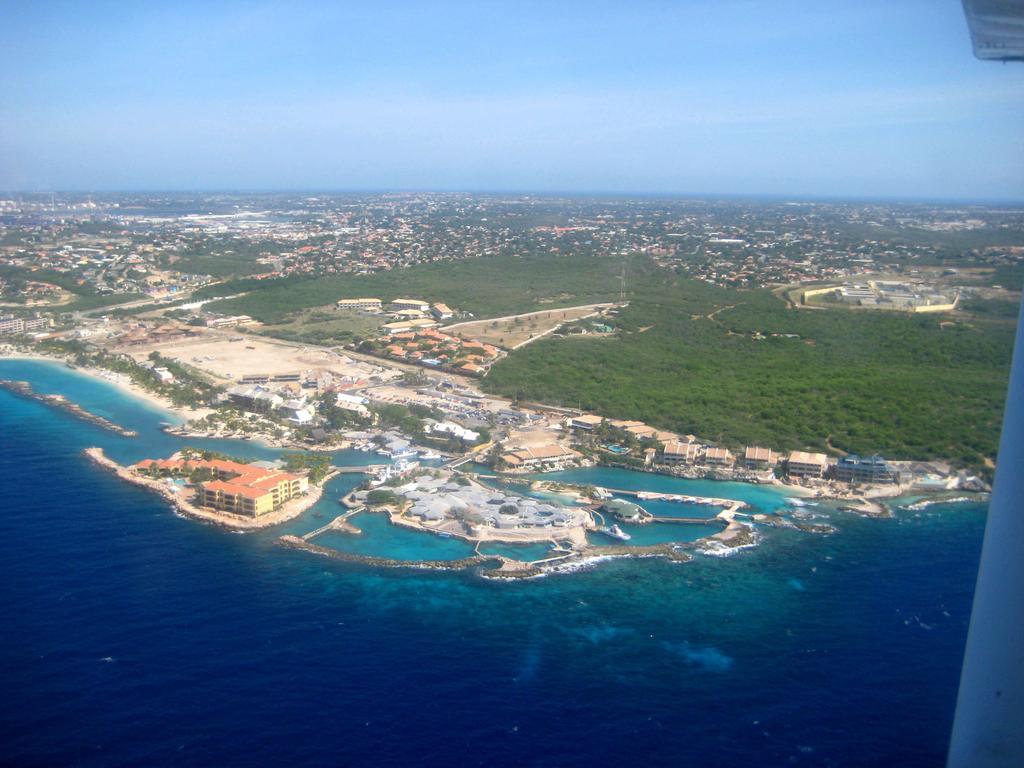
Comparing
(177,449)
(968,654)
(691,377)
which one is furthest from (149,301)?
(968,654)

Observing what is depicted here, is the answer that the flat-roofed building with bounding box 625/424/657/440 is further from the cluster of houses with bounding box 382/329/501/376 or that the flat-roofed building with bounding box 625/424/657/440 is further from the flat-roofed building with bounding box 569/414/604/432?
the cluster of houses with bounding box 382/329/501/376

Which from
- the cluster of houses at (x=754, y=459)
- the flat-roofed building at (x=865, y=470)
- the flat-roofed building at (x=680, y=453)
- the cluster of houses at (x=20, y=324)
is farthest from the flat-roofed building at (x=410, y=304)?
the flat-roofed building at (x=865, y=470)

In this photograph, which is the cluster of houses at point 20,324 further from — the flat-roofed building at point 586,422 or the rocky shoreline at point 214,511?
the flat-roofed building at point 586,422

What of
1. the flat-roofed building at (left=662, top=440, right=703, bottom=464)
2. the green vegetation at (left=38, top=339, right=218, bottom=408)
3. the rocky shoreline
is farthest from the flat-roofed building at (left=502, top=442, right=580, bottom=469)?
the green vegetation at (left=38, top=339, right=218, bottom=408)

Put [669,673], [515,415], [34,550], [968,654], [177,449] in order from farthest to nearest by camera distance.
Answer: [515,415] < [177,449] < [34,550] < [669,673] < [968,654]

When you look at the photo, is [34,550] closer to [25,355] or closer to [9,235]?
[25,355]

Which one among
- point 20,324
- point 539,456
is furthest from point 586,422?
point 20,324
